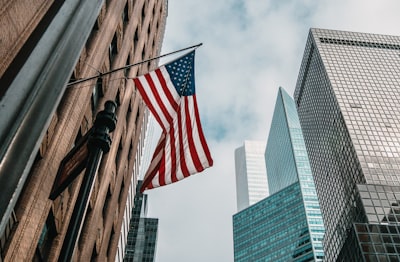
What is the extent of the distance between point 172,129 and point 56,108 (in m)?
7.82

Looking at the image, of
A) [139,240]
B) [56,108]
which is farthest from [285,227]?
[56,108]

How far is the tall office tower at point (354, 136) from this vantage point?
73.1 m

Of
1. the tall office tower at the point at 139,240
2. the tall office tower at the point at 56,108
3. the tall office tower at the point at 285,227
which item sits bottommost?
the tall office tower at the point at 56,108

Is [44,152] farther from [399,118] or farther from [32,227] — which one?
[399,118]

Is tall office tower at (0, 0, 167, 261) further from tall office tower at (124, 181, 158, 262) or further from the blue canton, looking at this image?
tall office tower at (124, 181, 158, 262)

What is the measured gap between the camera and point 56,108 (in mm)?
4445

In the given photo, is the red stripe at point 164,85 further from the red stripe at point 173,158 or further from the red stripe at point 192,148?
the red stripe at point 173,158

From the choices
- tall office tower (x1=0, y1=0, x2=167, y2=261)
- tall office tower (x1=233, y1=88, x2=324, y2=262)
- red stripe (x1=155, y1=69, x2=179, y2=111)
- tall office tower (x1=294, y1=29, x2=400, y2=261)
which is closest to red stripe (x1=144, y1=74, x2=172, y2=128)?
red stripe (x1=155, y1=69, x2=179, y2=111)

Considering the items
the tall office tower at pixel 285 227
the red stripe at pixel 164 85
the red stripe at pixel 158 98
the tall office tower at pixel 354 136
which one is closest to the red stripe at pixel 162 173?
the red stripe at pixel 158 98

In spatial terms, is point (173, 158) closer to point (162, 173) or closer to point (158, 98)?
point (162, 173)

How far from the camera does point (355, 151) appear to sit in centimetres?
8925

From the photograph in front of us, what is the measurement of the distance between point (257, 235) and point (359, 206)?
4281 inches

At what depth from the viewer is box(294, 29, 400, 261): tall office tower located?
7307cm

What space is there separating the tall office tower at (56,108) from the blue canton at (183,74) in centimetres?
295
